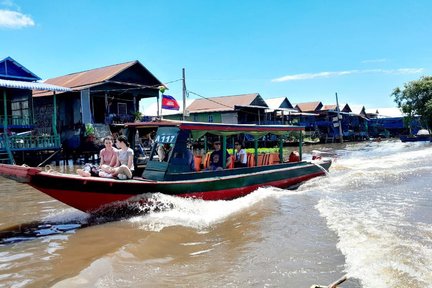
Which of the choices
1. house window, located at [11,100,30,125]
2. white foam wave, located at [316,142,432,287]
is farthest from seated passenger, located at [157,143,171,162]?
house window, located at [11,100,30,125]

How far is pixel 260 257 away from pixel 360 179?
29.1 ft

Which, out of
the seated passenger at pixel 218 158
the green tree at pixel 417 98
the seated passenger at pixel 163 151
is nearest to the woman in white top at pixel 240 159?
the seated passenger at pixel 218 158

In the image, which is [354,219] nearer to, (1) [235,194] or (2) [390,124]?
(1) [235,194]

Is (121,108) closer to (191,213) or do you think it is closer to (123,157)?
(123,157)

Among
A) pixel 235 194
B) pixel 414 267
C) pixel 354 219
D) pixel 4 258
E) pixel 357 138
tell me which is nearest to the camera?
pixel 414 267

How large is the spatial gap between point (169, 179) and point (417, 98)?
41979 millimetres

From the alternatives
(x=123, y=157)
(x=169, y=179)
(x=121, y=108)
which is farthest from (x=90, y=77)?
(x=169, y=179)

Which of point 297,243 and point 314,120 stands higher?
point 314,120

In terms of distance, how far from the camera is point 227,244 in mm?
6207

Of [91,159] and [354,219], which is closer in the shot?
[354,219]

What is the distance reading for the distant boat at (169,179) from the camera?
6.93 meters

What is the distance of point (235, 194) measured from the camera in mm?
9836

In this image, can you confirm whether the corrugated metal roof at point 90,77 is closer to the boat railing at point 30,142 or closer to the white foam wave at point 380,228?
the boat railing at point 30,142

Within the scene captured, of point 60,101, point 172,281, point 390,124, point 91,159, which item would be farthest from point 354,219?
point 390,124
